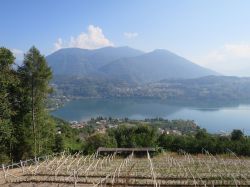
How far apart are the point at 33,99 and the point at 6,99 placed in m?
2.22

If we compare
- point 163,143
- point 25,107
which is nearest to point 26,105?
point 25,107

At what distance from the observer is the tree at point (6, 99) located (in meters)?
21.0

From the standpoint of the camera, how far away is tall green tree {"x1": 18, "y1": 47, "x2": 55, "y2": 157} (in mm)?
23219

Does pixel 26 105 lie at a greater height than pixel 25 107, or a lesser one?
greater

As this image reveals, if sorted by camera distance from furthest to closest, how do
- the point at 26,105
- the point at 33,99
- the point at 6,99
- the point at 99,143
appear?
the point at 99,143 < the point at 33,99 < the point at 26,105 < the point at 6,99

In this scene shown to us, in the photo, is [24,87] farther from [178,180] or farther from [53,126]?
[178,180]

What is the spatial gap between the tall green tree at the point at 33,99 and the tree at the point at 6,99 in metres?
0.98

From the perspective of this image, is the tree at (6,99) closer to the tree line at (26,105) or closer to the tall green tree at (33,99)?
the tree line at (26,105)

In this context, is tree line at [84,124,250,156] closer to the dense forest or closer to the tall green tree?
the dense forest

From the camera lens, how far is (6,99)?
2155 centimetres

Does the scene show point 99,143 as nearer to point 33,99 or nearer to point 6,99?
point 33,99

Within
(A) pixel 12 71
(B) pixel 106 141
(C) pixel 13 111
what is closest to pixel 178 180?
(C) pixel 13 111

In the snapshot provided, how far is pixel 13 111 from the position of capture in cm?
2197

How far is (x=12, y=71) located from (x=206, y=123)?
93.6m
